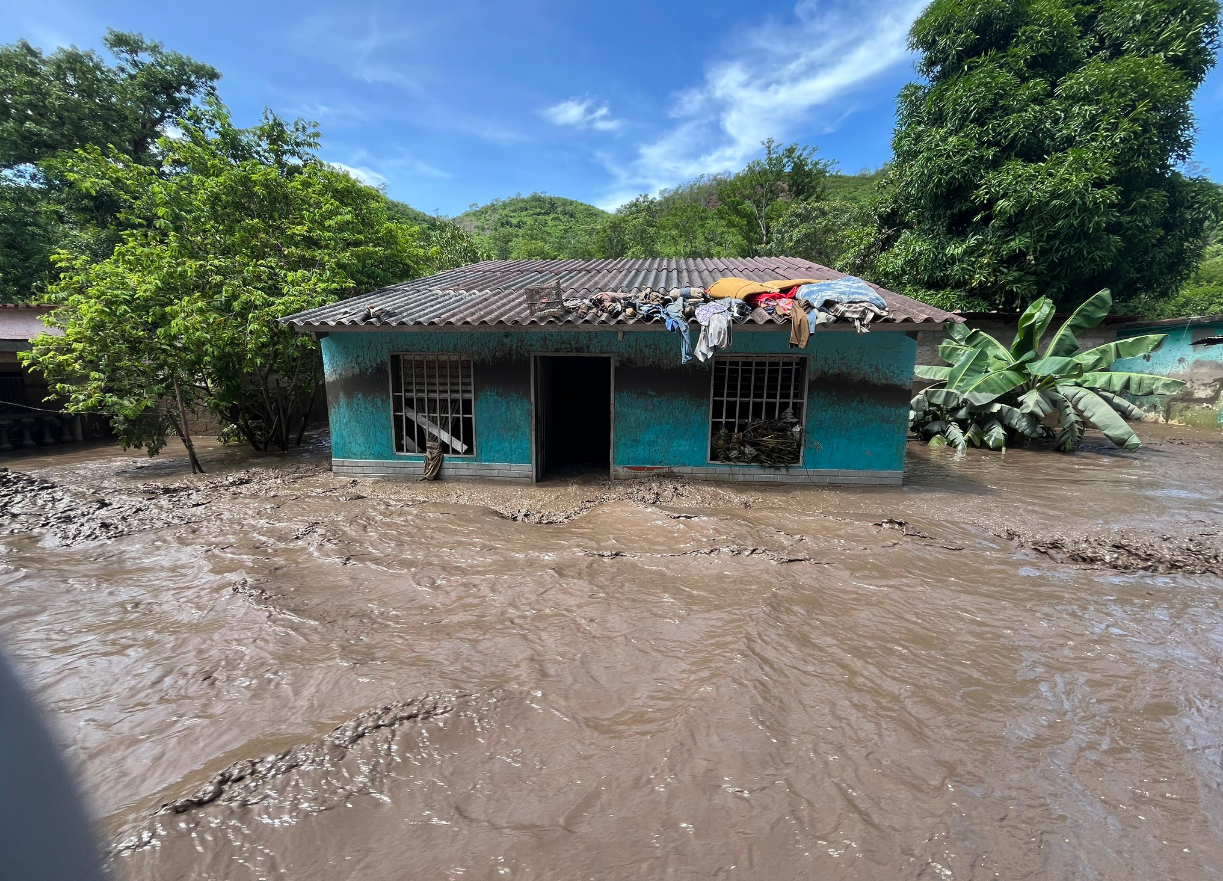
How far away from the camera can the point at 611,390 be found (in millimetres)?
8039

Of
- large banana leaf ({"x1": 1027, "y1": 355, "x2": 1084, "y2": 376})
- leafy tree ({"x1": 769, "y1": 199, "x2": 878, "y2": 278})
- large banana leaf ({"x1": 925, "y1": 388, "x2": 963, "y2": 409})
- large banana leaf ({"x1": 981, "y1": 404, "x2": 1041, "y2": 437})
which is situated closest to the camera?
large banana leaf ({"x1": 1027, "y1": 355, "x2": 1084, "y2": 376})

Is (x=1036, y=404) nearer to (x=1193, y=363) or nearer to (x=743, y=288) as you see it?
(x=743, y=288)

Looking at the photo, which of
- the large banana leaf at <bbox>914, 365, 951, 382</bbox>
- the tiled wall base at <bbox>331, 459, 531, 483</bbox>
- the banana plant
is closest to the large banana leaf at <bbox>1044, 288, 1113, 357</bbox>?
the banana plant

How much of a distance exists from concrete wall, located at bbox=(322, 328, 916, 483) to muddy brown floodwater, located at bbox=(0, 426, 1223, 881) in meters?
1.76

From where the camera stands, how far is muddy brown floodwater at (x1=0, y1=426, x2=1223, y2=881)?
2271mm

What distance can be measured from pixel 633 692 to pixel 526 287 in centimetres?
791

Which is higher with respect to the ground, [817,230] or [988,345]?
[817,230]

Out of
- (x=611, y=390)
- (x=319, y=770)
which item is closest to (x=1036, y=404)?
(x=611, y=390)

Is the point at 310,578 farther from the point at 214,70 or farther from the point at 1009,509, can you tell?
the point at 214,70

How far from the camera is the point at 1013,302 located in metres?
14.2

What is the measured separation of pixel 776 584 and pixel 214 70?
1101 inches

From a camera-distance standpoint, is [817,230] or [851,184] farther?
[851,184]

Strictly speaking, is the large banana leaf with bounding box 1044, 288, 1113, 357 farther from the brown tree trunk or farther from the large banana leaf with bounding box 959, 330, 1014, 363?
the brown tree trunk

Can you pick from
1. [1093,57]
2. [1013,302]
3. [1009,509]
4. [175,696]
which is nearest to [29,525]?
[175,696]
